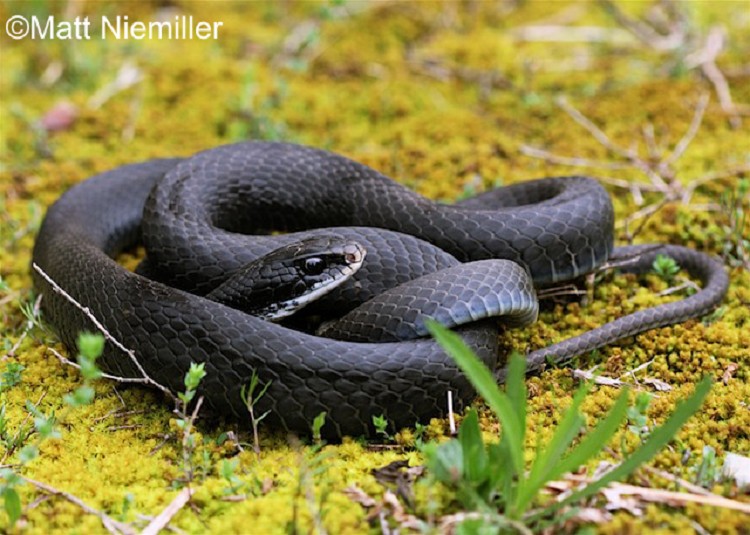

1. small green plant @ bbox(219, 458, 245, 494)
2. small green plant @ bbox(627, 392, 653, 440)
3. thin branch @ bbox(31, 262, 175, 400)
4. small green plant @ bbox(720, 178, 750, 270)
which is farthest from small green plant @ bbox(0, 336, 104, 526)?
small green plant @ bbox(720, 178, 750, 270)

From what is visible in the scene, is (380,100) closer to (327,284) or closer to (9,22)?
(327,284)

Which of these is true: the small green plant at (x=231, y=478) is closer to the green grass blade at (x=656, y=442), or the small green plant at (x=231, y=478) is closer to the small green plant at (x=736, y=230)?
the green grass blade at (x=656, y=442)

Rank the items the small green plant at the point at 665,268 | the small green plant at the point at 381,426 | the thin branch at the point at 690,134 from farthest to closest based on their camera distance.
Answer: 1. the thin branch at the point at 690,134
2. the small green plant at the point at 665,268
3. the small green plant at the point at 381,426

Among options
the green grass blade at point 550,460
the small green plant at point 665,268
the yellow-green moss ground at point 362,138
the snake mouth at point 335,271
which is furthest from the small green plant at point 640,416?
the small green plant at point 665,268

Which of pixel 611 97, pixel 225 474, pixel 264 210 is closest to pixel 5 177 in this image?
pixel 264 210

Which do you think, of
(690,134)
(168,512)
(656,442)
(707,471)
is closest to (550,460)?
(656,442)

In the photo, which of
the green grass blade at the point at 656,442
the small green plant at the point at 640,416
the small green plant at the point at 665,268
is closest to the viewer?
the green grass blade at the point at 656,442

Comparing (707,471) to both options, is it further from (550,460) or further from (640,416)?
(550,460)
